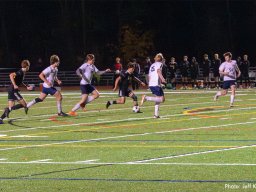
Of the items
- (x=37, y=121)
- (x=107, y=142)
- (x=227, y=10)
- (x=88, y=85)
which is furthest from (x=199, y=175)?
(x=227, y=10)

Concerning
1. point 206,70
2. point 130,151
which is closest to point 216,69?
point 206,70

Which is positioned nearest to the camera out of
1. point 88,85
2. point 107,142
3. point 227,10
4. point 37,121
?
point 107,142

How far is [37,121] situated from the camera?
25.6 m

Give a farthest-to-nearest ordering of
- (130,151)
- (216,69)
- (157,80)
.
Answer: (216,69)
(157,80)
(130,151)

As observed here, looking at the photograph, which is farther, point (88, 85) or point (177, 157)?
point (88, 85)

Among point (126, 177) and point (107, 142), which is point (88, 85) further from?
point (126, 177)

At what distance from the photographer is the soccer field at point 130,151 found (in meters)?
12.6

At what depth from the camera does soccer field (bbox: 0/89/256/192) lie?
12633 millimetres

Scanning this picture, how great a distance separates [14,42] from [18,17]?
2088mm

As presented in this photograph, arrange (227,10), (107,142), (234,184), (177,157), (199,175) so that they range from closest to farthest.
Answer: (234,184)
(199,175)
(177,157)
(107,142)
(227,10)

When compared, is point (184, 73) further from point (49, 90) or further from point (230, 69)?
point (49, 90)

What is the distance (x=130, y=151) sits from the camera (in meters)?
16.8

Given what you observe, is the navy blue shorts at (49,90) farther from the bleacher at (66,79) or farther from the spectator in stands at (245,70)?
the bleacher at (66,79)

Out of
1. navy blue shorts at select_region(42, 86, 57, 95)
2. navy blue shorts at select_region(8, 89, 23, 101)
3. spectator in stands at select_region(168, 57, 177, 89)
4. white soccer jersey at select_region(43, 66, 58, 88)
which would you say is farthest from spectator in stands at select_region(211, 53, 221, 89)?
navy blue shorts at select_region(8, 89, 23, 101)
